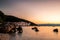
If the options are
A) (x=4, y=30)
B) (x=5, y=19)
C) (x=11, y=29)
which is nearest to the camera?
(x=4, y=30)

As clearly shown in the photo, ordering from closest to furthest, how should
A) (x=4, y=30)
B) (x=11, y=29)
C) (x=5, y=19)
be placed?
(x=4, y=30)
(x=11, y=29)
(x=5, y=19)

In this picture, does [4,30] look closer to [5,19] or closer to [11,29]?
[11,29]

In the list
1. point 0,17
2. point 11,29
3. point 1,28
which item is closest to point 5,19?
point 0,17

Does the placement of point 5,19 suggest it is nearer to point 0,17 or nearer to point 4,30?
point 0,17

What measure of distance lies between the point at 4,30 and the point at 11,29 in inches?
92.3

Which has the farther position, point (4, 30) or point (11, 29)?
point (11, 29)

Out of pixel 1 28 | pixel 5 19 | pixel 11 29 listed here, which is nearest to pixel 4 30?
pixel 1 28

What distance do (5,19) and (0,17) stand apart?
1042mm

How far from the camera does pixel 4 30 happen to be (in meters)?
19.9

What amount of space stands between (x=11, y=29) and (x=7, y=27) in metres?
1.45

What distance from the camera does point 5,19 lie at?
26.9 meters

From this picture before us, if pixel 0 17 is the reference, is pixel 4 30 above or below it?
below

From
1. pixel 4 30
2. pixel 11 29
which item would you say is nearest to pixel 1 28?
pixel 4 30

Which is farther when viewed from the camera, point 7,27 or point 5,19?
point 5,19
